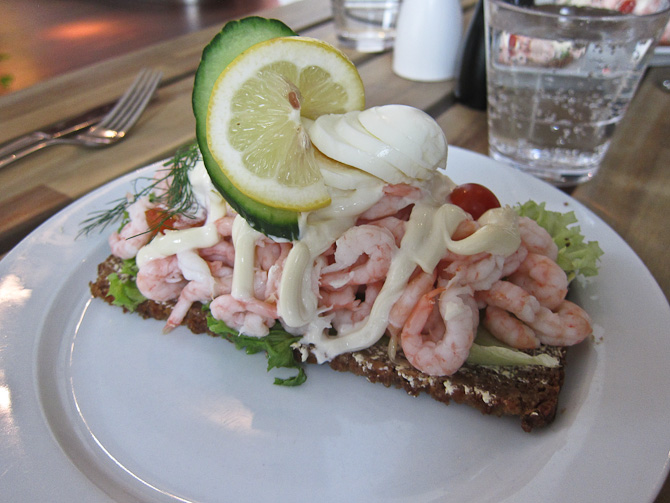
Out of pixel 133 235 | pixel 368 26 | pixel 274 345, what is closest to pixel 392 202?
pixel 274 345

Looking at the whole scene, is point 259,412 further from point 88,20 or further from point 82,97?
point 88,20

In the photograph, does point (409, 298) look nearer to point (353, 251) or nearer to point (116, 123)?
point (353, 251)

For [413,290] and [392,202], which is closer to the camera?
[413,290]

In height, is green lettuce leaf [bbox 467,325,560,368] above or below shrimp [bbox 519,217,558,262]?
below

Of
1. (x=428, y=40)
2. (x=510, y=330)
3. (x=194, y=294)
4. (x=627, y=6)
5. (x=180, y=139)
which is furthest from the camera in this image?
(x=428, y=40)

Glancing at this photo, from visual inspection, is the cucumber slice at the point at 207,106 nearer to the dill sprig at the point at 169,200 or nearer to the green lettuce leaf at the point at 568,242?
the dill sprig at the point at 169,200

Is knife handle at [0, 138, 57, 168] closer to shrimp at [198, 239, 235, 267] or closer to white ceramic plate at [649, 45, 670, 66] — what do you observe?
shrimp at [198, 239, 235, 267]

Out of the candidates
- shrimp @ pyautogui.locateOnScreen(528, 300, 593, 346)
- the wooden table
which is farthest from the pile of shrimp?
the wooden table

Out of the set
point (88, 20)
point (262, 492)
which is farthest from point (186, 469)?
point (88, 20)
